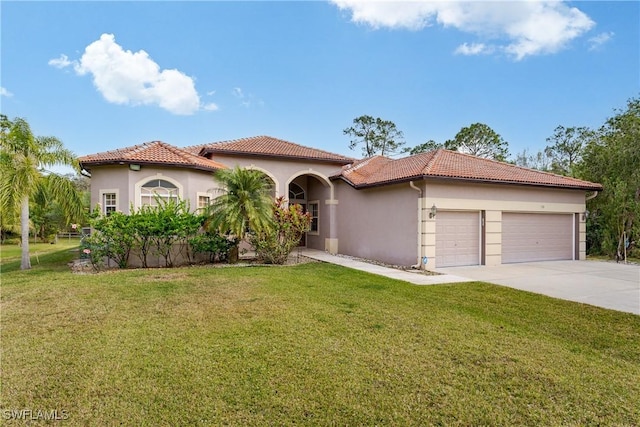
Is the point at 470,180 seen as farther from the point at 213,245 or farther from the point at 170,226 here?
the point at 170,226

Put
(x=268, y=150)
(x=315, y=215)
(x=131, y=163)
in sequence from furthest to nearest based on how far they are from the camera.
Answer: (x=315, y=215) < (x=268, y=150) < (x=131, y=163)

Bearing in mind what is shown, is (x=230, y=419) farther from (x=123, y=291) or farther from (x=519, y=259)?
(x=519, y=259)

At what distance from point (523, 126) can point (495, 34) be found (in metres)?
15.8

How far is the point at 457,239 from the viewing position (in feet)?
45.2

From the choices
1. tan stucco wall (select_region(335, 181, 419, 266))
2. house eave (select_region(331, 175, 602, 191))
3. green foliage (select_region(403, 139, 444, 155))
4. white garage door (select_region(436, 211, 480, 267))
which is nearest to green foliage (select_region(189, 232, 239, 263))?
tan stucco wall (select_region(335, 181, 419, 266))

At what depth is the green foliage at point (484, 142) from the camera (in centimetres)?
3850

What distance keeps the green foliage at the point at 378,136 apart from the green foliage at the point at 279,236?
108ft

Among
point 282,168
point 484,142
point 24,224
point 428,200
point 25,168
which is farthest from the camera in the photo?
point 484,142

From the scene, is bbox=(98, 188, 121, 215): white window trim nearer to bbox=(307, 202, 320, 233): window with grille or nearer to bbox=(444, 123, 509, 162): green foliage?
bbox=(307, 202, 320, 233): window with grille

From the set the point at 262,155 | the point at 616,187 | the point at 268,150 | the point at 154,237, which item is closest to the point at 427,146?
the point at 616,187

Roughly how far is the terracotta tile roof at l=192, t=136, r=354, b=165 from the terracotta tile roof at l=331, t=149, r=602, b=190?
185 cm

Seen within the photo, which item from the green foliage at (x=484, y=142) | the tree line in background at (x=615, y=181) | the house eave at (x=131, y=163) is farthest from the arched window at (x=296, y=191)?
the green foliage at (x=484, y=142)

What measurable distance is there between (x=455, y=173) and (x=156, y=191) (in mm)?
12089

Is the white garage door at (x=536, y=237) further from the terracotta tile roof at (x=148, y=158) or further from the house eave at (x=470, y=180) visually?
the terracotta tile roof at (x=148, y=158)
